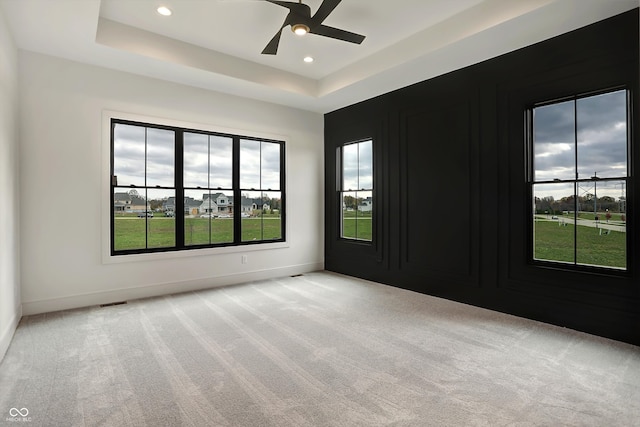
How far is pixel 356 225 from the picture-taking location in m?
5.80

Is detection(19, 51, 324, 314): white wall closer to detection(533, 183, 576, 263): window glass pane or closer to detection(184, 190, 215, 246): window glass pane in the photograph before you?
detection(184, 190, 215, 246): window glass pane

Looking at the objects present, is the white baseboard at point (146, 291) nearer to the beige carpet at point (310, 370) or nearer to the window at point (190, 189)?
the beige carpet at point (310, 370)

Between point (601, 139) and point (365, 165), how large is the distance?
10.1 feet

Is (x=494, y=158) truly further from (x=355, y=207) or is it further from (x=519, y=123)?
(x=355, y=207)

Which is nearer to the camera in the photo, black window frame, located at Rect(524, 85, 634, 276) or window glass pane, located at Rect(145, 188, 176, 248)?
black window frame, located at Rect(524, 85, 634, 276)

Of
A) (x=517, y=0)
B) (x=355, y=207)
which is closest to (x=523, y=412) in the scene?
(x=517, y=0)

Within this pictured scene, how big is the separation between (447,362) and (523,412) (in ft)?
2.22

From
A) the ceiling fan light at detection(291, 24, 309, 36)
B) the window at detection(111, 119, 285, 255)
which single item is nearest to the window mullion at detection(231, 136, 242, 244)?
the window at detection(111, 119, 285, 255)

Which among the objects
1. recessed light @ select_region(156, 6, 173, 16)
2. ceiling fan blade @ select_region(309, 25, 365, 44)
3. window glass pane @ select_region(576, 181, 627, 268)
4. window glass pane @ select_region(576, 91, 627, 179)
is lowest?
window glass pane @ select_region(576, 181, 627, 268)

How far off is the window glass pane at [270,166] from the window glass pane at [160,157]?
1.45 m

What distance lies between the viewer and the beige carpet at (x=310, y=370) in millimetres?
1990

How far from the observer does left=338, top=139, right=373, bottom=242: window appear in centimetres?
559

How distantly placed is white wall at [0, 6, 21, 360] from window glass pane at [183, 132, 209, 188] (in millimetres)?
1855

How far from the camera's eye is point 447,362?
2.65 m
